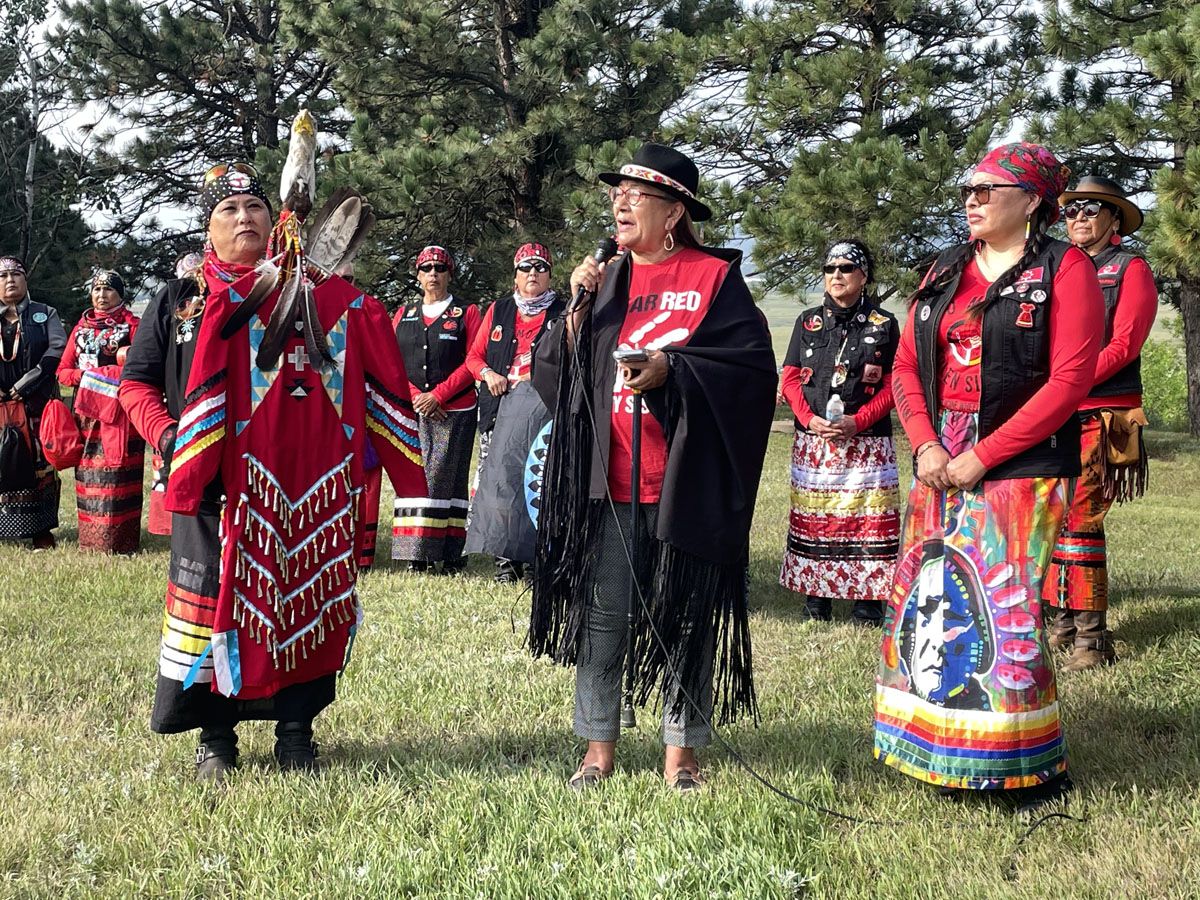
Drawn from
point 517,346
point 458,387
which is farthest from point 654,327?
point 458,387

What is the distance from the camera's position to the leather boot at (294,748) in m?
4.17

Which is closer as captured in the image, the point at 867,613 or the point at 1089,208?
the point at 1089,208

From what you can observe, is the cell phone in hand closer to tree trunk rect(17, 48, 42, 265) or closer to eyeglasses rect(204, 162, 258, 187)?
eyeglasses rect(204, 162, 258, 187)

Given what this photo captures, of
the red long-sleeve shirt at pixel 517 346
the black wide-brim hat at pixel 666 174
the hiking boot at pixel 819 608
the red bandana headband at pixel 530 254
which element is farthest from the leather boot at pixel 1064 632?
the red bandana headband at pixel 530 254

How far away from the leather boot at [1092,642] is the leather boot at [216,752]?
3771 mm

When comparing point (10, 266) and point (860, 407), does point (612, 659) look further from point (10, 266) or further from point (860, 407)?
point (10, 266)

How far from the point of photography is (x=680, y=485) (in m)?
3.77

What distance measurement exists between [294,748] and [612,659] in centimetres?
117

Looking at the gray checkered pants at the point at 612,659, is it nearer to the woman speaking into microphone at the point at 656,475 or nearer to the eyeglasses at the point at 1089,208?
the woman speaking into microphone at the point at 656,475

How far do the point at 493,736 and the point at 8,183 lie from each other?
92.6ft

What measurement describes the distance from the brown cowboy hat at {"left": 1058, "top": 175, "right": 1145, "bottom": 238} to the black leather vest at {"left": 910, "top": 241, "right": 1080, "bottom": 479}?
216 centimetres

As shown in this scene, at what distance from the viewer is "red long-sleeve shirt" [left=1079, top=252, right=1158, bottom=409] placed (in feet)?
18.2

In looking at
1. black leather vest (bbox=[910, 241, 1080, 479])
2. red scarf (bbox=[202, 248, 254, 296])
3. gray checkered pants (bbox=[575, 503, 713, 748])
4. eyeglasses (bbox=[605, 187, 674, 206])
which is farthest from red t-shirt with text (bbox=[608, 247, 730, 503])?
red scarf (bbox=[202, 248, 254, 296])

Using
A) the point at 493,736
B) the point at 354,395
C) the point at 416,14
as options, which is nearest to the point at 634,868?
the point at 493,736
